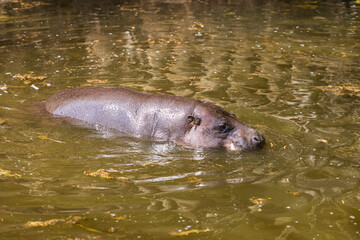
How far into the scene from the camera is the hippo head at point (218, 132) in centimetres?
801

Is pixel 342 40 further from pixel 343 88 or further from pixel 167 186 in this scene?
pixel 167 186

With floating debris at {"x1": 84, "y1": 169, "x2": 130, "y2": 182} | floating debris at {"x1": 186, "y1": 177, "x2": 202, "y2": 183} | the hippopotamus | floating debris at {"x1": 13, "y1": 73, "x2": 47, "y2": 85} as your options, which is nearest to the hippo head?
the hippopotamus

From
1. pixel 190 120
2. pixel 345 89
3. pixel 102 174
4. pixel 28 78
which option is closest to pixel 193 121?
pixel 190 120

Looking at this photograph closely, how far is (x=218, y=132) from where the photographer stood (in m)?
8.21

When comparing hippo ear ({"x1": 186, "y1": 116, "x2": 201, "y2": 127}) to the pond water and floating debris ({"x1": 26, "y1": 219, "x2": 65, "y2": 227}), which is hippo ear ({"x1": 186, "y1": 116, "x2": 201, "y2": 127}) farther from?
floating debris ({"x1": 26, "y1": 219, "x2": 65, "y2": 227})

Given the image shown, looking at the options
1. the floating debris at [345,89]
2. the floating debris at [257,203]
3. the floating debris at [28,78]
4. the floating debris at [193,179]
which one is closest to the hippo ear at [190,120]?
the floating debris at [193,179]

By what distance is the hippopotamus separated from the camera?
26.8 feet

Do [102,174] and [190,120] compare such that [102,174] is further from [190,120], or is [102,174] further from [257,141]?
[257,141]

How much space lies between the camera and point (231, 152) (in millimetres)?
7980

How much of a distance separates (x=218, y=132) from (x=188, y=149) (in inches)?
21.6

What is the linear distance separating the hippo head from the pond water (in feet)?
0.69

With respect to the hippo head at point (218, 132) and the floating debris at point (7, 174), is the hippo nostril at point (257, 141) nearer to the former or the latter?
the hippo head at point (218, 132)

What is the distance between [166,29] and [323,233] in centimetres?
1313

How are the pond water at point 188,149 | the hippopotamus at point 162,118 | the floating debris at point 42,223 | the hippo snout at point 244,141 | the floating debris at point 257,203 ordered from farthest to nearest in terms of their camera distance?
the hippopotamus at point 162,118, the hippo snout at point 244,141, the floating debris at point 257,203, the pond water at point 188,149, the floating debris at point 42,223
